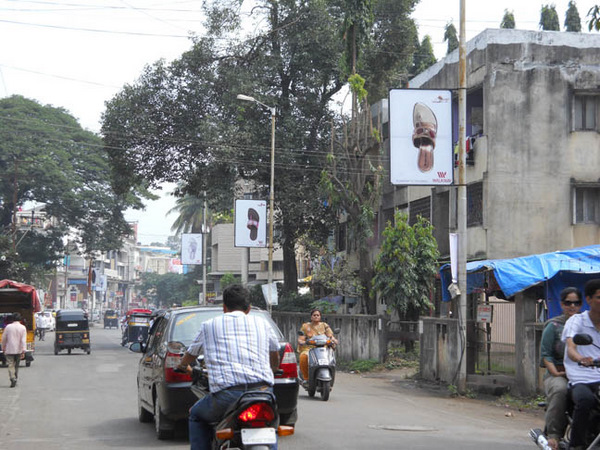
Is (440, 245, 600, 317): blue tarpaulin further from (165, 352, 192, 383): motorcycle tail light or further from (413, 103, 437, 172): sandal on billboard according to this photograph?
(165, 352, 192, 383): motorcycle tail light

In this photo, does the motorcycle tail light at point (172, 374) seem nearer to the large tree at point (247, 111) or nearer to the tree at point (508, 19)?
the large tree at point (247, 111)

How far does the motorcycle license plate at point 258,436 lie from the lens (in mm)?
6008

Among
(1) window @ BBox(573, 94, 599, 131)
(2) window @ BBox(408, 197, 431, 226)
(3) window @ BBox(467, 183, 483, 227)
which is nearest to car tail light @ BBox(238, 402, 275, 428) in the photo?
(3) window @ BBox(467, 183, 483, 227)

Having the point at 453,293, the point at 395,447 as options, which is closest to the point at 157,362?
the point at 395,447

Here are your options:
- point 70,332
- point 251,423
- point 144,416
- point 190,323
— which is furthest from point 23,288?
point 251,423

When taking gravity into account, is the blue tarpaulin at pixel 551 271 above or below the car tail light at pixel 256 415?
above

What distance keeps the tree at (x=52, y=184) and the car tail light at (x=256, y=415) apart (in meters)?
53.8

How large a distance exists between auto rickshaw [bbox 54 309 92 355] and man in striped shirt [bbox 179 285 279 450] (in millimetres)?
32336

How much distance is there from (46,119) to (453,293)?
5066 centimetres

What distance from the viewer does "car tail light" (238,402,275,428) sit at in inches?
240

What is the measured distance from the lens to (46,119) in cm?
6378

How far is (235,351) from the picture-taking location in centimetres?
643

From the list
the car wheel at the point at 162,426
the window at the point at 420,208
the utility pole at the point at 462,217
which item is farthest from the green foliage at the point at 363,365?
the car wheel at the point at 162,426

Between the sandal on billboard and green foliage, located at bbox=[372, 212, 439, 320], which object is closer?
the sandal on billboard
